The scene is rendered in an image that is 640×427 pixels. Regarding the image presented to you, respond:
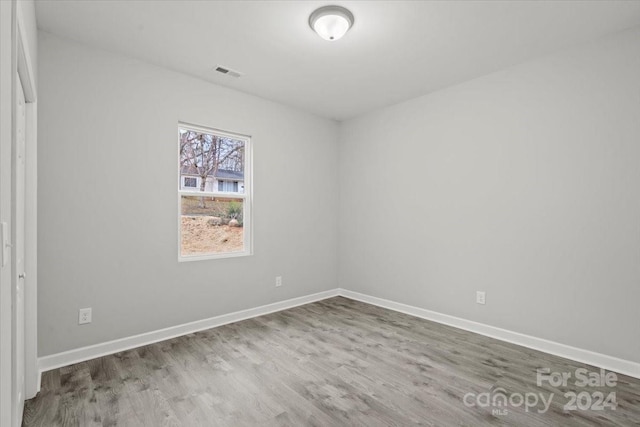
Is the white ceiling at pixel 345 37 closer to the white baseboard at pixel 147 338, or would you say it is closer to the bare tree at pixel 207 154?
the bare tree at pixel 207 154

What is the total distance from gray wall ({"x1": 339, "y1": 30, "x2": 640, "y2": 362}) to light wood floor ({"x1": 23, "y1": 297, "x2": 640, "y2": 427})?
496mm

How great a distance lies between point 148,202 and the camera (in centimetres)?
313

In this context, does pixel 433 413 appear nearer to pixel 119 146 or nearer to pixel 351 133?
pixel 119 146

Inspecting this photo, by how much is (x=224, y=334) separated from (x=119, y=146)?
81.0 inches

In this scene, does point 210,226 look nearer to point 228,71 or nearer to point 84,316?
point 84,316

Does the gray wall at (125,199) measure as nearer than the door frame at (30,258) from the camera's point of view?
No

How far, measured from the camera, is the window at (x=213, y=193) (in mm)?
3488

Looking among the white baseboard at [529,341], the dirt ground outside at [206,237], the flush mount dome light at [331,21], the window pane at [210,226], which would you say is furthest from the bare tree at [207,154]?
the white baseboard at [529,341]

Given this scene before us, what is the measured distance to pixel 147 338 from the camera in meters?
3.08

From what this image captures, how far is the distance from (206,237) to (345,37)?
8.09ft

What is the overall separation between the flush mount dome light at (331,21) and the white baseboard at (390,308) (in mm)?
2991

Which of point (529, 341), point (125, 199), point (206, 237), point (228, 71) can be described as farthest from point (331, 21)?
point (529, 341)

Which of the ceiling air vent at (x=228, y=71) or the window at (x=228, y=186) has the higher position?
the ceiling air vent at (x=228, y=71)

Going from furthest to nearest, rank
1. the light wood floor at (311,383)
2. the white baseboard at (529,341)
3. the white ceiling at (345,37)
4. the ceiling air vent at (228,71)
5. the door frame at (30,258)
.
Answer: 1. the ceiling air vent at (228,71)
2. the white baseboard at (529,341)
3. the white ceiling at (345,37)
4. the door frame at (30,258)
5. the light wood floor at (311,383)
